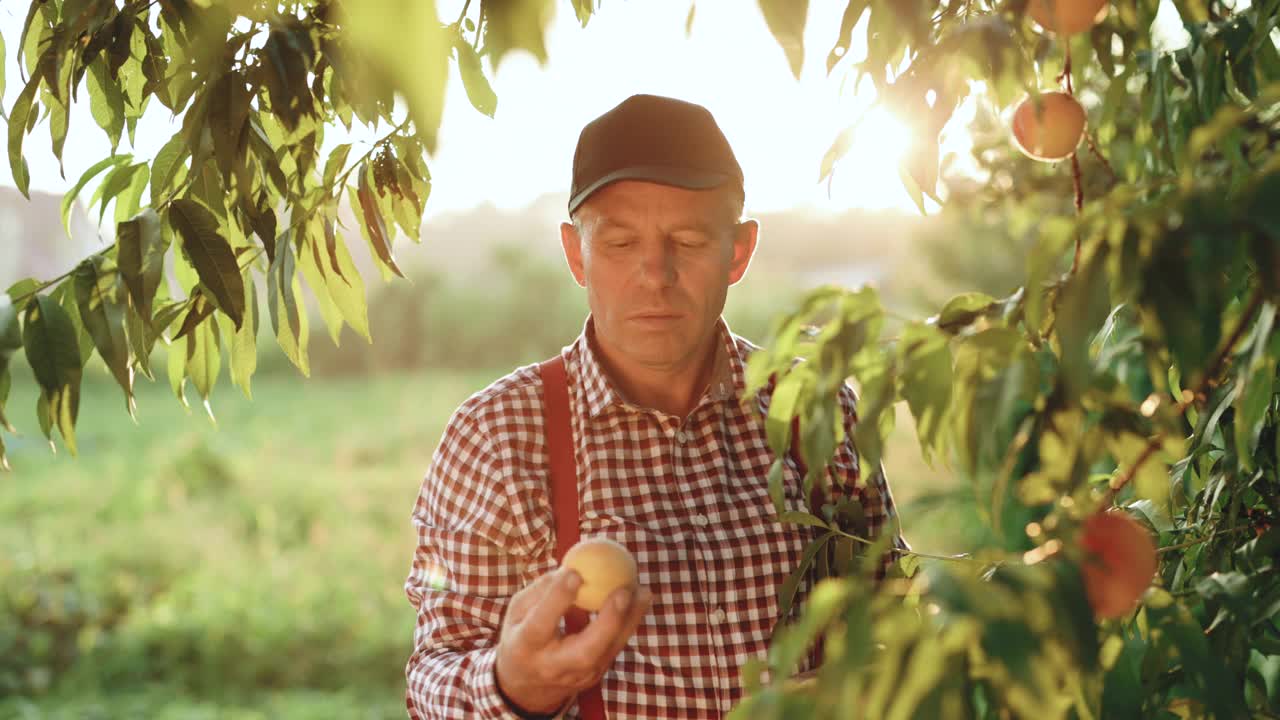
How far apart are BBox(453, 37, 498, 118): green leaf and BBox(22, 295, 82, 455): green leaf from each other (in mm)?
463

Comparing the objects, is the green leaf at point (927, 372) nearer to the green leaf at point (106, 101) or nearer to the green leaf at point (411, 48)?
the green leaf at point (411, 48)

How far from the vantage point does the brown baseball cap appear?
1096 mm

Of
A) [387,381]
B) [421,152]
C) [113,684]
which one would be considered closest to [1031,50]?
[421,152]

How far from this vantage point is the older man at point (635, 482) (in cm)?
109

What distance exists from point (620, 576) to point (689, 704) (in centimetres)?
31

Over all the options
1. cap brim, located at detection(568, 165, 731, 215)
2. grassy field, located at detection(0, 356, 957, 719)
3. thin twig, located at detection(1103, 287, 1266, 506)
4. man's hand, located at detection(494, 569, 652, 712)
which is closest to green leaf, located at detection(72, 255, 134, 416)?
man's hand, located at detection(494, 569, 652, 712)

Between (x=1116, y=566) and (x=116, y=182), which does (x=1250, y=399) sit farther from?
(x=116, y=182)

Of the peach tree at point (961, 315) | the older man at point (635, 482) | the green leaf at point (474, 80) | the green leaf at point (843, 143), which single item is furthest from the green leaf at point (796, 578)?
the green leaf at point (474, 80)

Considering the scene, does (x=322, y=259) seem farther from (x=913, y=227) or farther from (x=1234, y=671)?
(x=913, y=227)

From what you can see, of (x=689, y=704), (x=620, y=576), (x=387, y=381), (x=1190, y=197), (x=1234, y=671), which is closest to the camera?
(x=1190, y=197)

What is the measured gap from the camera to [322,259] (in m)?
1.10

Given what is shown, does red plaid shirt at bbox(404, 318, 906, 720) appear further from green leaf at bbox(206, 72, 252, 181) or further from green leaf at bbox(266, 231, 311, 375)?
green leaf at bbox(206, 72, 252, 181)

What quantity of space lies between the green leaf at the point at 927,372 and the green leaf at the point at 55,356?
56cm

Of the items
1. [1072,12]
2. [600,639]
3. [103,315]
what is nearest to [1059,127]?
[1072,12]
